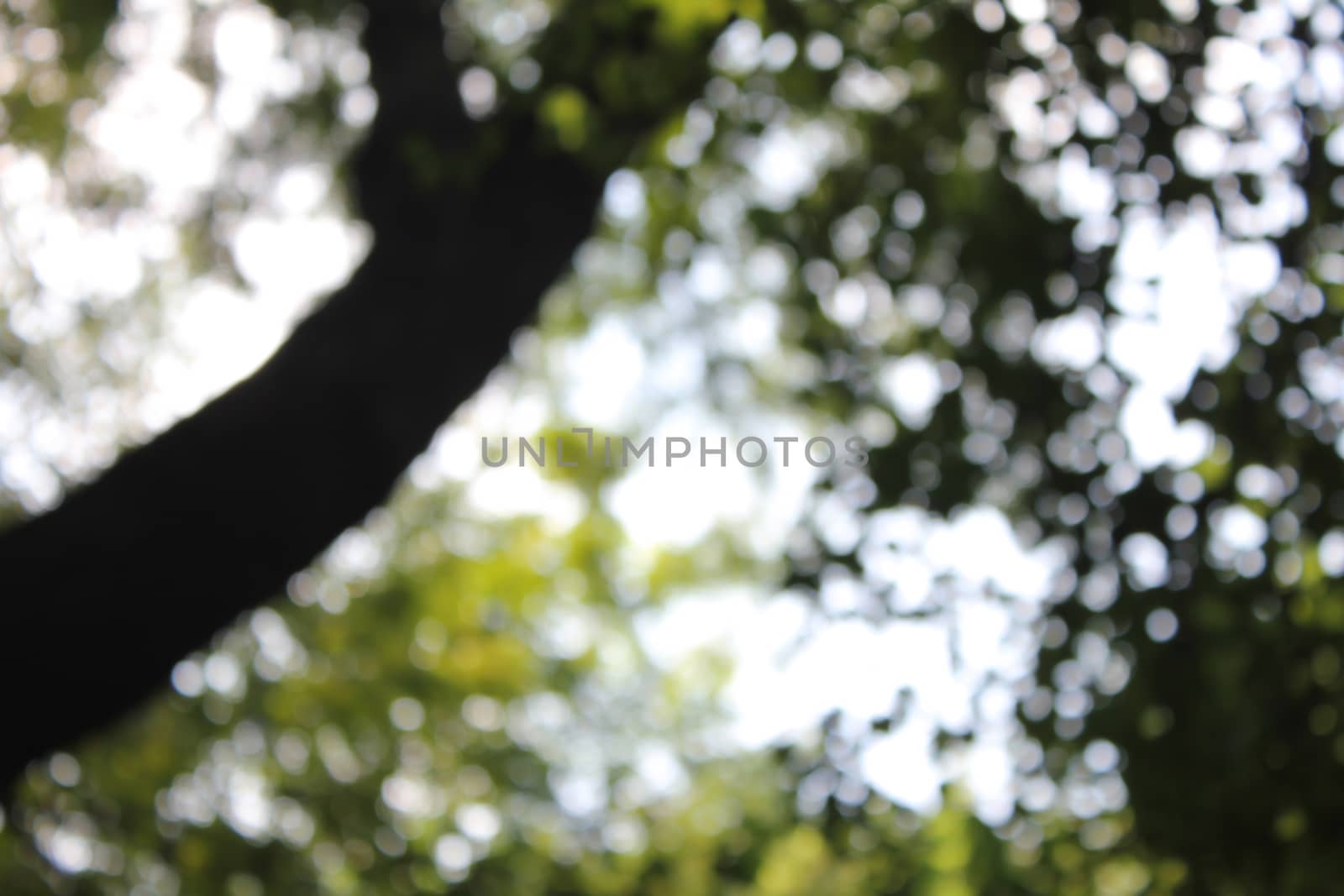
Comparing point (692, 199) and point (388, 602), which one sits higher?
point (692, 199)

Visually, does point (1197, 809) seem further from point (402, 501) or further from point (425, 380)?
point (402, 501)

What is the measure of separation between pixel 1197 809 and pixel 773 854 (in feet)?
6.40

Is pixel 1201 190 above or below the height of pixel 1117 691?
above

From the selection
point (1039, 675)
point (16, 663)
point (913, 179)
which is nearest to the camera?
point (16, 663)

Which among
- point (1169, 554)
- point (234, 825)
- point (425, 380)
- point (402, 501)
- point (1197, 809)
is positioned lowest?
point (402, 501)

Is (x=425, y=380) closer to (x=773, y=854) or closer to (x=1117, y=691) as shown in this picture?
(x=1117, y=691)

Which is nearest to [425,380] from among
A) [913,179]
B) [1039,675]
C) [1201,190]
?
[913,179]

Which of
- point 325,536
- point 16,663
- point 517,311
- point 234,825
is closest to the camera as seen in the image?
point 16,663

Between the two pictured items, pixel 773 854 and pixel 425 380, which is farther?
pixel 773 854

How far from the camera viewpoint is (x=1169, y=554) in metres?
3.46

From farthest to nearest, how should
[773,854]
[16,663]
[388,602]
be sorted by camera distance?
[388,602]
[773,854]
[16,663]

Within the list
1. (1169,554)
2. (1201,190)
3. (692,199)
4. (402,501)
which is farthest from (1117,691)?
(402,501)

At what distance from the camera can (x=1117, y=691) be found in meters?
3.48

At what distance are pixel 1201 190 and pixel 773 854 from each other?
3053 millimetres
